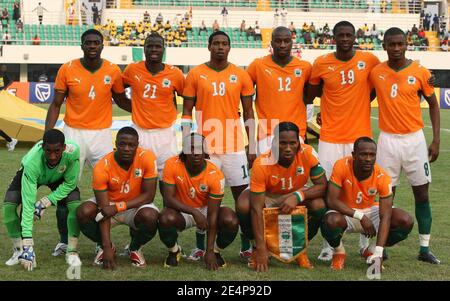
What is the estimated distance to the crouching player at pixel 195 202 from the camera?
5270 mm

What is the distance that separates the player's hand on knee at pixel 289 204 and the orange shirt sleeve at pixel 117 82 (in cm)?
188

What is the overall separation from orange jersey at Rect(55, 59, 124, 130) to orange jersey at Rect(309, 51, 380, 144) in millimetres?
1843

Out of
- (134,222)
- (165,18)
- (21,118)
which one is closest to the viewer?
(134,222)

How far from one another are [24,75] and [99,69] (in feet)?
91.2

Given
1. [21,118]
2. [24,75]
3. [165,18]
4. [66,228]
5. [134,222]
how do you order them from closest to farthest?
[134,222]
[66,228]
[21,118]
[24,75]
[165,18]

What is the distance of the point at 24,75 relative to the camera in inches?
1281

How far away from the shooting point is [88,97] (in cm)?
604

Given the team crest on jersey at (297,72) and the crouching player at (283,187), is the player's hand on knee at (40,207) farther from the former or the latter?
the team crest on jersey at (297,72)

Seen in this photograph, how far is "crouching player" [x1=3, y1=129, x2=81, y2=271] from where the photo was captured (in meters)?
5.12

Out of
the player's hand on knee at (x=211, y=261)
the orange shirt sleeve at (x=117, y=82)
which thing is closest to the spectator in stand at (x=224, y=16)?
the orange shirt sleeve at (x=117, y=82)

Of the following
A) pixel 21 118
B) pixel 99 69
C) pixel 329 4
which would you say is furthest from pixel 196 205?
pixel 329 4

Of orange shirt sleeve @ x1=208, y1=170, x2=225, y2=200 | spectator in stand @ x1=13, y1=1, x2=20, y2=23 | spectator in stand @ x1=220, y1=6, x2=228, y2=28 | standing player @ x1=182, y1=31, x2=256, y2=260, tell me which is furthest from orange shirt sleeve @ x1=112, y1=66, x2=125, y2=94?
spectator in stand @ x1=220, y1=6, x2=228, y2=28

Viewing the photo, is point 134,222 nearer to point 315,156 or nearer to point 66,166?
point 66,166

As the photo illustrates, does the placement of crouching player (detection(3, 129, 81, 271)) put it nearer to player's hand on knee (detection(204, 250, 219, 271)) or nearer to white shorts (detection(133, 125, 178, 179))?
white shorts (detection(133, 125, 178, 179))
